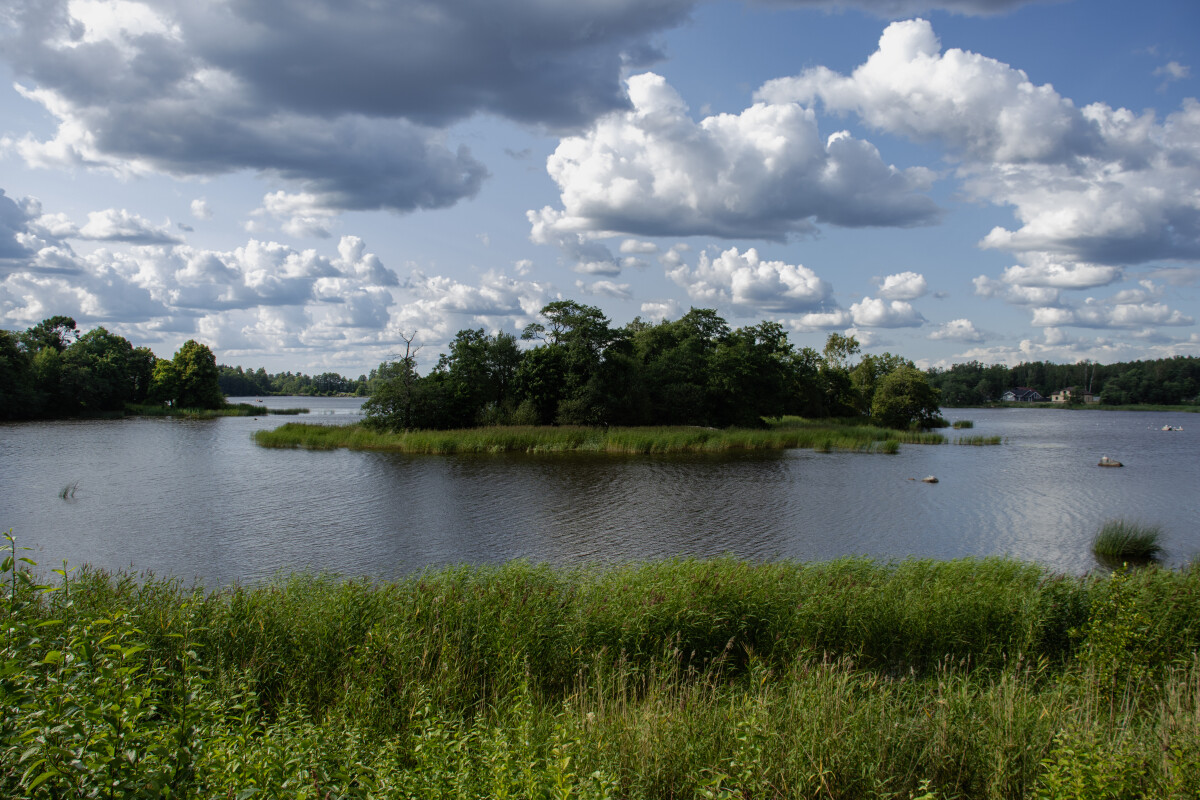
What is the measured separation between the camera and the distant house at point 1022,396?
162m

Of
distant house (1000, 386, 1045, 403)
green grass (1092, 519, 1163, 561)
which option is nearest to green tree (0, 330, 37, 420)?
green grass (1092, 519, 1163, 561)

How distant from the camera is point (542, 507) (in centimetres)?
2098

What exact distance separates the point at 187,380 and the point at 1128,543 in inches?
3477

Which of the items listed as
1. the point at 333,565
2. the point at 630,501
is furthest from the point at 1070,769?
the point at 630,501

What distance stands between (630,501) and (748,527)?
5213 mm

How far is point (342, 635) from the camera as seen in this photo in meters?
7.50

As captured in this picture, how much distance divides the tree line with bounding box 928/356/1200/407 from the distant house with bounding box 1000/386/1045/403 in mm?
1726

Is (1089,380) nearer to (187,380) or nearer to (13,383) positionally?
Answer: (187,380)

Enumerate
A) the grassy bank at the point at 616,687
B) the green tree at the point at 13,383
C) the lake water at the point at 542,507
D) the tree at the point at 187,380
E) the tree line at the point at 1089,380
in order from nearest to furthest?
the grassy bank at the point at 616,687 → the lake water at the point at 542,507 → the green tree at the point at 13,383 → the tree at the point at 187,380 → the tree line at the point at 1089,380

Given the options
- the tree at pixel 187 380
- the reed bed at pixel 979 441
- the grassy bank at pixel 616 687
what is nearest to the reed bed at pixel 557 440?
the reed bed at pixel 979 441

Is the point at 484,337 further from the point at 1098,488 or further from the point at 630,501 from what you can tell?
the point at 1098,488

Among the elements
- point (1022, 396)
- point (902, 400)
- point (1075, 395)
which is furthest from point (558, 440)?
point (1022, 396)

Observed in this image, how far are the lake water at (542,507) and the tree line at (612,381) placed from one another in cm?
827

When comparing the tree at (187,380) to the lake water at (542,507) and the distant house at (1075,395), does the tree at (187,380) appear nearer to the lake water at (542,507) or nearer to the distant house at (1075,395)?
the lake water at (542,507)
